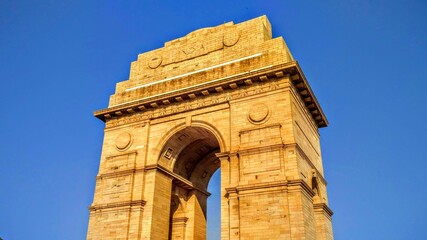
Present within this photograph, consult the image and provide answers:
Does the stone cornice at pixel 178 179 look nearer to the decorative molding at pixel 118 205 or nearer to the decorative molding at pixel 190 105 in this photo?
the decorative molding at pixel 118 205

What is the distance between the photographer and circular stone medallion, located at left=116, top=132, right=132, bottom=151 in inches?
905

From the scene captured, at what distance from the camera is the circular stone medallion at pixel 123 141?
2298 cm

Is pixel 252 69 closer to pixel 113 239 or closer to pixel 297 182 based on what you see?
pixel 297 182

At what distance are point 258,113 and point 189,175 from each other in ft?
27.4

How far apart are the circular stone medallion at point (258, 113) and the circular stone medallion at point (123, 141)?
7.73 metres

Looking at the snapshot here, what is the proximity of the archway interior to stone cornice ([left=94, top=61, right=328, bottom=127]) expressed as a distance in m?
2.15

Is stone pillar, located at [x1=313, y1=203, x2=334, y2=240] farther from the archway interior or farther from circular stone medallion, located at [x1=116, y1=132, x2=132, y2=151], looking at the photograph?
circular stone medallion, located at [x1=116, y1=132, x2=132, y2=151]

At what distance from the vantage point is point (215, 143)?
24.8 metres

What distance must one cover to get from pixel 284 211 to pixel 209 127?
654cm

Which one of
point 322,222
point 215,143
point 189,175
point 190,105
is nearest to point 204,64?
point 190,105

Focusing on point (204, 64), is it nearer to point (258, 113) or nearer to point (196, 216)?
point (258, 113)

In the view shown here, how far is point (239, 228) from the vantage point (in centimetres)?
1777

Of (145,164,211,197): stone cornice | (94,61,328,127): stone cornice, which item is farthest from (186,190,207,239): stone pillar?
(94,61,328,127): stone cornice

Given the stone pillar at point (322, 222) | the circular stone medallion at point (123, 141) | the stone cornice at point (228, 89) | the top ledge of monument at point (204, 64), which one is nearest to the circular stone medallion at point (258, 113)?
the stone cornice at point (228, 89)
